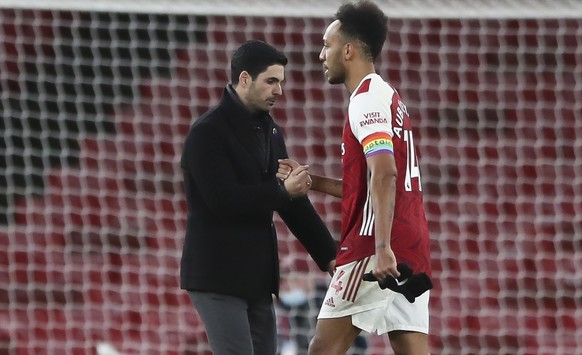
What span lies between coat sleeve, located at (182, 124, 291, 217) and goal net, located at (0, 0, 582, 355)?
3.49 meters

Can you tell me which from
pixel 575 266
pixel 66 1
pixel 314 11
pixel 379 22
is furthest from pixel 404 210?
pixel 575 266

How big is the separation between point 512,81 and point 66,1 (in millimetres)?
3833

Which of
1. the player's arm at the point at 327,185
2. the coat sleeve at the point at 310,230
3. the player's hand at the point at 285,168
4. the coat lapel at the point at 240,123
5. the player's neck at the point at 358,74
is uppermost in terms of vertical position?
the player's neck at the point at 358,74

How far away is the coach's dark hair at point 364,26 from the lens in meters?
3.22

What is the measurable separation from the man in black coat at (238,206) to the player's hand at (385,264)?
1.33 ft

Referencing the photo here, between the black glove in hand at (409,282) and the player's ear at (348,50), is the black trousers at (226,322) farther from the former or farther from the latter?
the player's ear at (348,50)

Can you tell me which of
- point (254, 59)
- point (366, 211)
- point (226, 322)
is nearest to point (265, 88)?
point (254, 59)

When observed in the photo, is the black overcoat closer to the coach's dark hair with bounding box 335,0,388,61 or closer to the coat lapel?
the coat lapel

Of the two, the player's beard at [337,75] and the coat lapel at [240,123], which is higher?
the player's beard at [337,75]

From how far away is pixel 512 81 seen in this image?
8.17 metres

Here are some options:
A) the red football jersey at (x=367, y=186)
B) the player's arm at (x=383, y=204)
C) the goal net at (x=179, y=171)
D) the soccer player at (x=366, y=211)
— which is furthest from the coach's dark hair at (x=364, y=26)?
the goal net at (x=179, y=171)

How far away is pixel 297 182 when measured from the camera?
10.7 ft

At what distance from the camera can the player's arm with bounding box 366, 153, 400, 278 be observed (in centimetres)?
298

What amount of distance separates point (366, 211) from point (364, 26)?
525 mm
